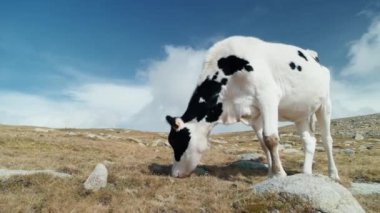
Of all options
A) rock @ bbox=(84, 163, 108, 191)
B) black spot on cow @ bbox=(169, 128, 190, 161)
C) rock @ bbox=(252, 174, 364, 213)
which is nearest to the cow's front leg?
black spot on cow @ bbox=(169, 128, 190, 161)

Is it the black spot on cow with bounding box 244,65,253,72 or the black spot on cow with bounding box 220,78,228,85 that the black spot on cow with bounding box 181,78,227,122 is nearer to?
the black spot on cow with bounding box 220,78,228,85

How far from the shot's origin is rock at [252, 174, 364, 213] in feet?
32.0

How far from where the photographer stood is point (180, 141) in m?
15.1

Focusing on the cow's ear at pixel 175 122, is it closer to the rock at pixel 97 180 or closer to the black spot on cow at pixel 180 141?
the black spot on cow at pixel 180 141

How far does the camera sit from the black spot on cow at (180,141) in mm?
15031

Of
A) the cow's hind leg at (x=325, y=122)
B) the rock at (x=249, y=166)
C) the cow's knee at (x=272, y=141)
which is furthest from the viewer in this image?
the rock at (x=249, y=166)

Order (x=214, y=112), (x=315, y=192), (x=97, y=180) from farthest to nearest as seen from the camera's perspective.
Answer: (x=214, y=112) < (x=97, y=180) < (x=315, y=192)

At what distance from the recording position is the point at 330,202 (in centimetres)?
980

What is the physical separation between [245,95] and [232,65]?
4.17ft

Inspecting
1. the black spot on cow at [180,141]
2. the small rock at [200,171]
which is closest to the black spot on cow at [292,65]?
the black spot on cow at [180,141]

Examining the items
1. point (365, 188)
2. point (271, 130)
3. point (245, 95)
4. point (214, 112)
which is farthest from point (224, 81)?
point (365, 188)

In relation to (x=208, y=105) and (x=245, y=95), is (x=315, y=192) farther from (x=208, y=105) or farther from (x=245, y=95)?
(x=208, y=105)

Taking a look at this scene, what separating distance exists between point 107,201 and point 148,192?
1.27 meters

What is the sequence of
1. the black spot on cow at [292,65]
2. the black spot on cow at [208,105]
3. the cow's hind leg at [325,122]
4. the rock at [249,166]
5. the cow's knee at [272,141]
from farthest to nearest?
the rock at [249,166] < the cow's hind leg at [325,122] < the black spot on cow at [292,65] < the black spot on cow at [208,105] < the cow's knee at [272,141]
